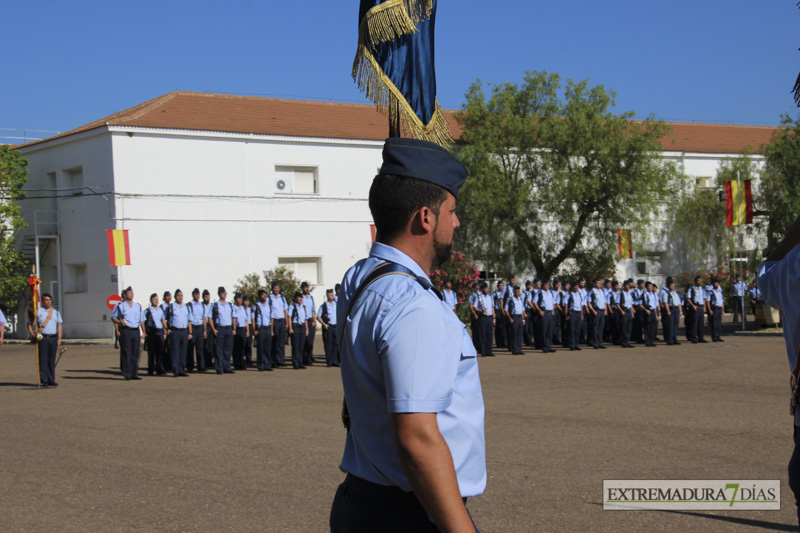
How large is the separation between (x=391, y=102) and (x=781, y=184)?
37.3m

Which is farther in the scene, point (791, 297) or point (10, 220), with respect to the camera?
point (10, 220)

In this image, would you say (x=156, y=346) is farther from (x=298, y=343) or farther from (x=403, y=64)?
(x=403, y=64)

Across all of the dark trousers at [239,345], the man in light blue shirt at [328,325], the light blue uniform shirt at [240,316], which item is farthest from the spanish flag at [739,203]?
the dark trousers at [239,345]

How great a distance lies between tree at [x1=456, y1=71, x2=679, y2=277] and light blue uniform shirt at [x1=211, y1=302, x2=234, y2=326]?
17801 mm

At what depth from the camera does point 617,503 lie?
6.10m

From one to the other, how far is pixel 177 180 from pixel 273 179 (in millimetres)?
4113

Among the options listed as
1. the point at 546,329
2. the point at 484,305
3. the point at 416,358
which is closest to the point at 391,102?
the point at 416,358

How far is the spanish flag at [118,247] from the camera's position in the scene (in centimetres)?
3041

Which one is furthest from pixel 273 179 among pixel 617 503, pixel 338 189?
pixel 617 503

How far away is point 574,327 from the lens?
76.3 feet

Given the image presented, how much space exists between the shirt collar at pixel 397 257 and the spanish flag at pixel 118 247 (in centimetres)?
2969

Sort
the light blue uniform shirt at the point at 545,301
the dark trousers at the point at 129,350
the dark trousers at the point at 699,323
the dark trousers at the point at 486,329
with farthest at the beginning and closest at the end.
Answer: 1. the dark trousers at the point at 699,323
2. the light blue uniform shirt at the point at 545,301
3. the dark trousers at the point at 486,329
4. the dark trousers at the point at 129,350

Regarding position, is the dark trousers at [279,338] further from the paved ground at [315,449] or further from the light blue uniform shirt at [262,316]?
the paved ground at [315,449]

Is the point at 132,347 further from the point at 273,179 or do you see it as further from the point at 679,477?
the point at 273,179
